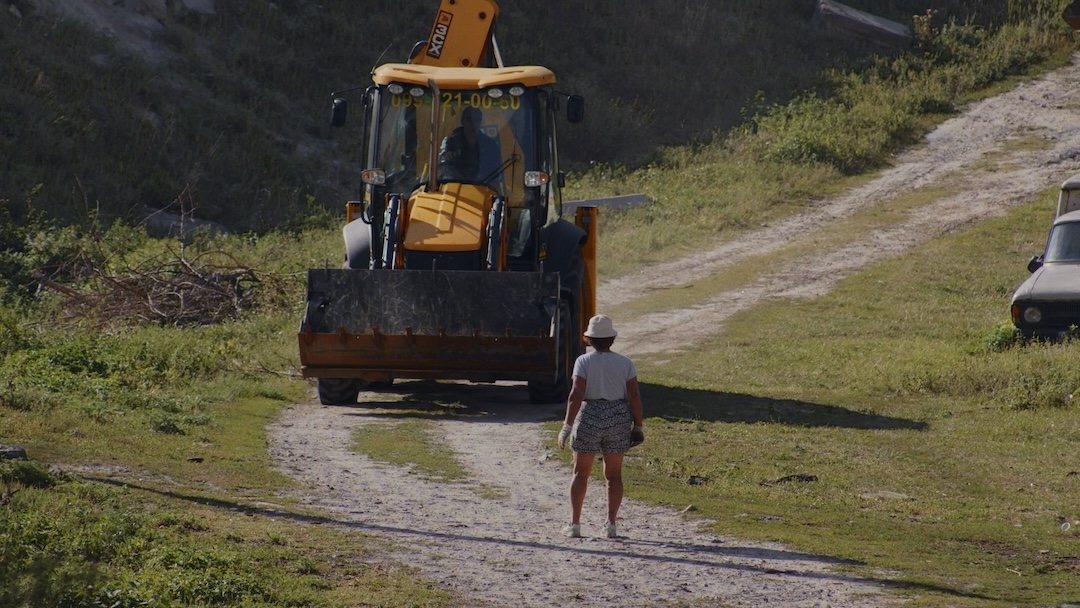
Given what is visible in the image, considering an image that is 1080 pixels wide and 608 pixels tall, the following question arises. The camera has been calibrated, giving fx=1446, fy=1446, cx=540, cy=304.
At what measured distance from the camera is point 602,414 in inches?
393

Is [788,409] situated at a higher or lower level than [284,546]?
lower

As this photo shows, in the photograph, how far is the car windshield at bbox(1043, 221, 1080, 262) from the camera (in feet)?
66.5

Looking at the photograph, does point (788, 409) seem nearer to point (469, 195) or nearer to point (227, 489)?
point (469, 195)

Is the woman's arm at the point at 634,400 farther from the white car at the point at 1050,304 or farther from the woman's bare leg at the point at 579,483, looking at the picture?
the white car at the point at 1050,304

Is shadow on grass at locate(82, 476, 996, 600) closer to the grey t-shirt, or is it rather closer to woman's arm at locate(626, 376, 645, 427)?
woman's arm at locate(626, 376, 645, 427)

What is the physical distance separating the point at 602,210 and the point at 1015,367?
17.2 metres

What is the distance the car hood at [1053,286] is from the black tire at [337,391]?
8931 millimetres

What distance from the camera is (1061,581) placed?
364 inches

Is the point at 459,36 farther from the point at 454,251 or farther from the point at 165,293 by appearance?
the point at 165,293

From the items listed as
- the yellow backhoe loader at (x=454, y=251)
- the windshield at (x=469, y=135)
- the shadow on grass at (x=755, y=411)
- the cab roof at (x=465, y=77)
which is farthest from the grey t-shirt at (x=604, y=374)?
the cab roof at (x=465, y=77)

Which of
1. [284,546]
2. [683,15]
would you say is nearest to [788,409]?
[284,546]

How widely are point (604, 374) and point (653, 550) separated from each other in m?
1.23

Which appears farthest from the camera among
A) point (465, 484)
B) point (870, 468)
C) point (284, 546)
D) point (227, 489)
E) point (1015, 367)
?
point (1015, 367)

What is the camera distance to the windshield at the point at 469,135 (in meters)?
16.3
